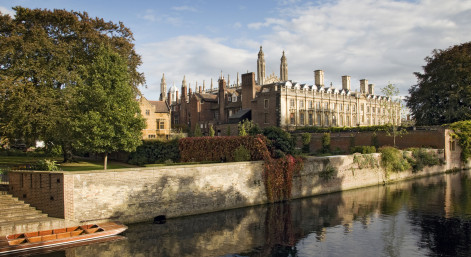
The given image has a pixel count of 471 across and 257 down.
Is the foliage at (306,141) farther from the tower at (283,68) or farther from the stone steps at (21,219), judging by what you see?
the tower at (283,68)

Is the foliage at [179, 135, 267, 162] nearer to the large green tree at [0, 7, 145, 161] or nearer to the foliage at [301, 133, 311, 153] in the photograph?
the large green tree at [0, 7, 145, 161]

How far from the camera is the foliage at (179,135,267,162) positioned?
25922 millimetres

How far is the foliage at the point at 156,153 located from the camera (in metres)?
34.9

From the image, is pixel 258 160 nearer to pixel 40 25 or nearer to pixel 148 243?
pixel 148 243

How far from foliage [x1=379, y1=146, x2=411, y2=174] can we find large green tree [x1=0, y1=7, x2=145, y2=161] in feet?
85.6

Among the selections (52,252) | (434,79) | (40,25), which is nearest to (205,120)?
(434,79)

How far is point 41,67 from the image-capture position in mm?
27500

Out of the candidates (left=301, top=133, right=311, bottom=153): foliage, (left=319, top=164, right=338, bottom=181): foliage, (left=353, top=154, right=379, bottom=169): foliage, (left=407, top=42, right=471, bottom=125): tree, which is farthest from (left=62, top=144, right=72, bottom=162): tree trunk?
(left=407, top=42, right=471, bottom=125): tree

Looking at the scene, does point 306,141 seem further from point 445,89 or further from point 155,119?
point 155,119

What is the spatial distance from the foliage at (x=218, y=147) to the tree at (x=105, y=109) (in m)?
6.71

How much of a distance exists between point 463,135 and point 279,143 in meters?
29.3

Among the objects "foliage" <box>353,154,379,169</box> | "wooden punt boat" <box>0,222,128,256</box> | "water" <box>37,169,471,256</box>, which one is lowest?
"water" <box>37,169,471,256</box>

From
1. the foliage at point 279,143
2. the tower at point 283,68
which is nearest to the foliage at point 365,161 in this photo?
the foliage at point 279,143

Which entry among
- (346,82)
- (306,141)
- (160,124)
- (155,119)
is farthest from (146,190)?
(346,82)
